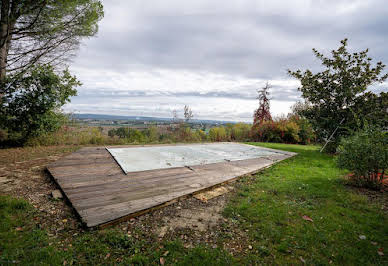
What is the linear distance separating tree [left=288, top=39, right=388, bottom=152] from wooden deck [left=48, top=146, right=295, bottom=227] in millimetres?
5121

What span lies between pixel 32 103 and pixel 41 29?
211cm

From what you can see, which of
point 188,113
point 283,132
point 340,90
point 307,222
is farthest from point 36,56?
point 283,132

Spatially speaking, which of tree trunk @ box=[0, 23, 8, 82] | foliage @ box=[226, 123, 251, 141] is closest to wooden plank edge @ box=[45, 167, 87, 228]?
tree trunk @ box=[0, 23, 8, 82]

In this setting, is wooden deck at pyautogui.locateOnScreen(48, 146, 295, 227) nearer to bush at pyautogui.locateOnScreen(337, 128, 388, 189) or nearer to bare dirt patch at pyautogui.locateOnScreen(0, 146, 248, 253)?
bare dirt patch at pyautogui.locateOnScreen(0, 146, 248, 253)

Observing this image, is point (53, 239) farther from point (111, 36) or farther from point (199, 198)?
point (111, 36)

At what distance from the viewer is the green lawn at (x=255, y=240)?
1345 mm

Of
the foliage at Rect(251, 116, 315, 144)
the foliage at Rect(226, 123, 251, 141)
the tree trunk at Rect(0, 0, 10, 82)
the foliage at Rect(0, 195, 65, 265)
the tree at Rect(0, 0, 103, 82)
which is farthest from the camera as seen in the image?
the foliage at Rect(226, 123, 251, 141)

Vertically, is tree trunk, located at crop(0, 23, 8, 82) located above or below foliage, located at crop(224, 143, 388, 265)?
above

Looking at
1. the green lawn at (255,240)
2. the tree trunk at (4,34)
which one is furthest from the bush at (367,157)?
the tree trunk at (4,34)

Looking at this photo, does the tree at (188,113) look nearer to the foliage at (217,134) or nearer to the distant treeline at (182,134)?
the distant treeline at (182,134)

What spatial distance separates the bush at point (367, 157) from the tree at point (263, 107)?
8.37m

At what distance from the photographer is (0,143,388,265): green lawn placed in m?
1.34

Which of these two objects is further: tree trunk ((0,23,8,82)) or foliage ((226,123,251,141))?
foliage ((226,123,251,141))

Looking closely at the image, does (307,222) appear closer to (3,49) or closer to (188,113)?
(188,113)
